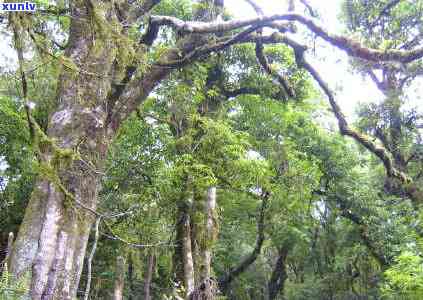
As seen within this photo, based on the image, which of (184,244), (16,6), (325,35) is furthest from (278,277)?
(16,6)

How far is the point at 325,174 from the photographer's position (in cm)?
1401

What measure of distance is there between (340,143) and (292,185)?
2647mm

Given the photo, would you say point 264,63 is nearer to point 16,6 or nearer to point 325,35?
point 325,35

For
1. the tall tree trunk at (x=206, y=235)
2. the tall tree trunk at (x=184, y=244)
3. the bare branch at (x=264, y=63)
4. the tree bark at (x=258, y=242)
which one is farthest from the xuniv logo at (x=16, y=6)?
the tree bark at (x=258, y=242)

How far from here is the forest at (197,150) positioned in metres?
4.91

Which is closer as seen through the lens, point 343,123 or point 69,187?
point 69,187

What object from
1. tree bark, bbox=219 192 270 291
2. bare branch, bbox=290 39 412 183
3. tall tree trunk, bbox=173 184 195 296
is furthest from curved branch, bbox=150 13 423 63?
tree bark, bbox=219 192 270 291

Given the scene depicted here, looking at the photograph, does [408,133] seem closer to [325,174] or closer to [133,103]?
[325,174]

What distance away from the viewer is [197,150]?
9.72 meters

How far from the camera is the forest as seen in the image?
491 centimetres

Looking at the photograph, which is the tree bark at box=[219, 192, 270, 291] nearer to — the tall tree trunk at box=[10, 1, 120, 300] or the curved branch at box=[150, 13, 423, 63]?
the curved branch at box=[150, 13, 423, 63]

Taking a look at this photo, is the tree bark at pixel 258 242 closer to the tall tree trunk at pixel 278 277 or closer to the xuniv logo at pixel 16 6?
the tall tree trunk at pixel 278 277

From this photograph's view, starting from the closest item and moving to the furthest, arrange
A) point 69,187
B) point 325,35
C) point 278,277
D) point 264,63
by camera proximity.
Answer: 1. point 69,187
2. point 325,35
3. point 264,63
4. point 278,277

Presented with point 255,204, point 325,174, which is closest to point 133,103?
point 325,174
